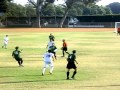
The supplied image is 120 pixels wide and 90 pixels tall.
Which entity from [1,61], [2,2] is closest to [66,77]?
[1,61]

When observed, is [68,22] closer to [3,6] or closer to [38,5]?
[38,5]

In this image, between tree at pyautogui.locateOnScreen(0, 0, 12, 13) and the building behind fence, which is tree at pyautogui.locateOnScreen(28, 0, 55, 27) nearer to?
the building behind fence

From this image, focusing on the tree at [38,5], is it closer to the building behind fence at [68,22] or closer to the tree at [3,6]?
the building behind fence at [68,22]

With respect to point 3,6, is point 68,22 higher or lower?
lower

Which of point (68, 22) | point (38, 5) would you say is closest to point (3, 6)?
point (38, 5)

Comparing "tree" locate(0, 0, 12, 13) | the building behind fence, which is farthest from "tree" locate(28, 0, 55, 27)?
"tree" locate(0, 0, 12, 13)

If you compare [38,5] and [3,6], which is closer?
[3,6]

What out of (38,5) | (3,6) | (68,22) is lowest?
(68,22)

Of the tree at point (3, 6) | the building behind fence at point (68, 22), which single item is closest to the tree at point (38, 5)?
the building behind fence at point (68, 22)

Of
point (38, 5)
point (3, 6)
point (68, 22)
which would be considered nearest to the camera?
point (3, 6)

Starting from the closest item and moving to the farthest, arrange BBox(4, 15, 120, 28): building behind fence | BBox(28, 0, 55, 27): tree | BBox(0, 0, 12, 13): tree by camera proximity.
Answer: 1. BBox(0, 0, 12, 13): tree
2. BBox(28, 0, 55, 27): tree
3. BBox(4, 15, 120, 28): building behind fence

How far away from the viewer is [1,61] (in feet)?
92.8

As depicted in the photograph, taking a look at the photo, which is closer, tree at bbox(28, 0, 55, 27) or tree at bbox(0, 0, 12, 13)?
tree at bbox(0, 0, 12, 13)

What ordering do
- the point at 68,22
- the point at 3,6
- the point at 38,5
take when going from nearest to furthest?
the point at 3,6, the point at 38,5, the point at 68,22
